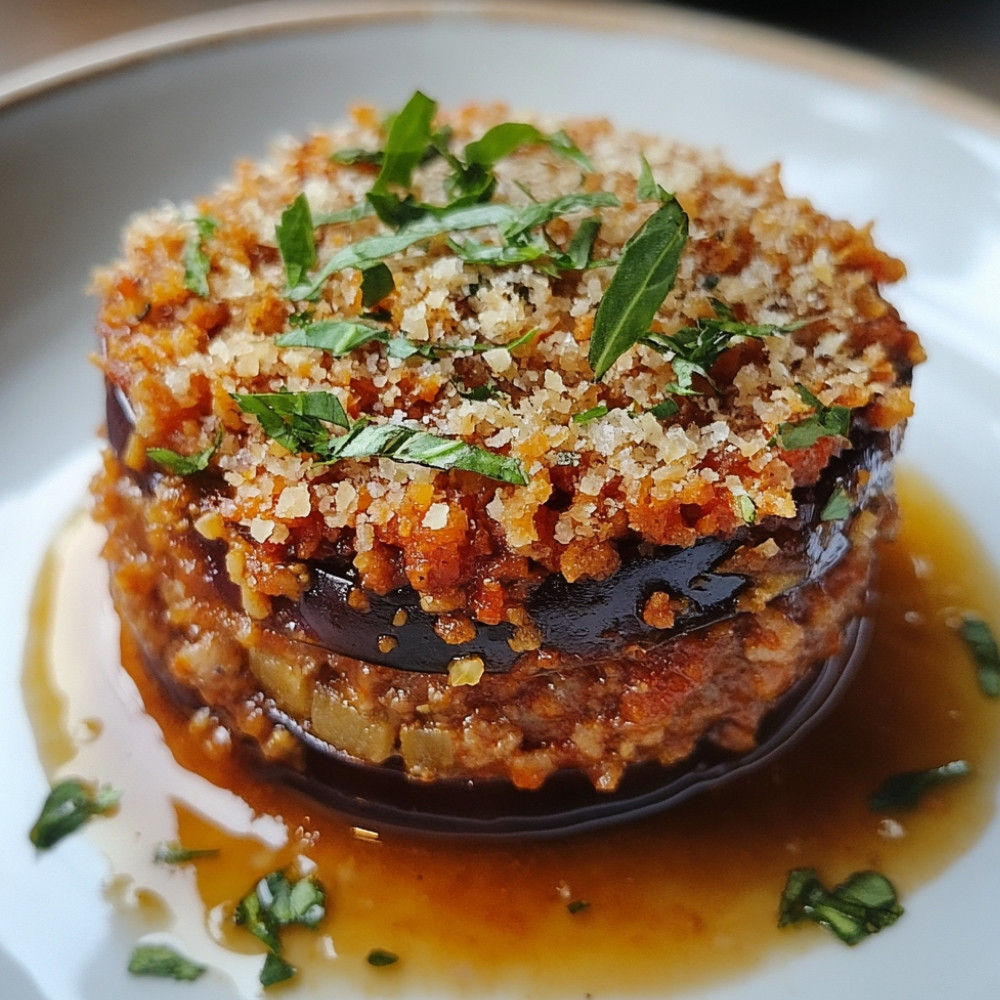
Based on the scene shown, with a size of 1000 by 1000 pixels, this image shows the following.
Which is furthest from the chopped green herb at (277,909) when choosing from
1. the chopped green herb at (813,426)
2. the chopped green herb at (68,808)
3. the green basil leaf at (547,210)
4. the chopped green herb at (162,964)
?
the green basil leaf at (547,210)

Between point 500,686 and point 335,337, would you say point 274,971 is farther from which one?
point 335,337

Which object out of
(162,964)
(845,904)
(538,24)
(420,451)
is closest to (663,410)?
(420,451)

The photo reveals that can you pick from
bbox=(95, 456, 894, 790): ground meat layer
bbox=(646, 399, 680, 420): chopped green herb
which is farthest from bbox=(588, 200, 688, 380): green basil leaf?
bbox=(95, 456, 894, 790): ground meat layer

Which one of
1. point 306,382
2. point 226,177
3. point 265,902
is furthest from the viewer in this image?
point 226,177

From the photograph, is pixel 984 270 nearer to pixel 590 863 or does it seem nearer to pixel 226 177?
pixel 590 863

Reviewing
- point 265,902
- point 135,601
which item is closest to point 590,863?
point 265,902

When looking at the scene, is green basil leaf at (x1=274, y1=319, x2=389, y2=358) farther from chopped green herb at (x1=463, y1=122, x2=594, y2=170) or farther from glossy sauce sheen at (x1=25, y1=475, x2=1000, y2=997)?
glossy sauce sheen at (x1=25, y1=475, x2=1000, y2=997)
